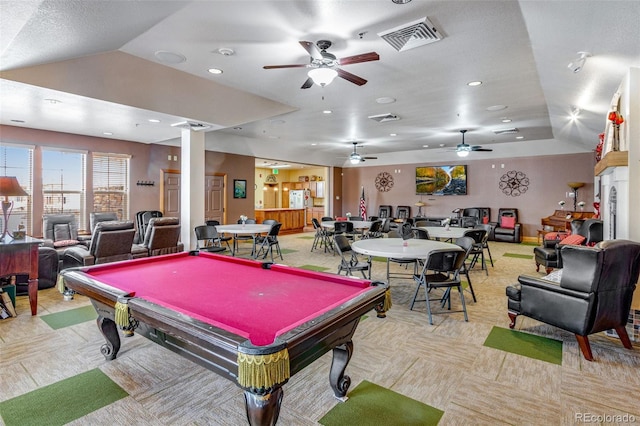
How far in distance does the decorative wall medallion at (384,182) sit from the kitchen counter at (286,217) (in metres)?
3.23

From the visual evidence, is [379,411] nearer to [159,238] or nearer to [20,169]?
[159,238]

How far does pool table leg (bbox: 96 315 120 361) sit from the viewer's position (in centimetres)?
275

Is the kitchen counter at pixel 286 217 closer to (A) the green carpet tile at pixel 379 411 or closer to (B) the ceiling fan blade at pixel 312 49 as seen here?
(B) the ceiling fan blade at pixel 312 49

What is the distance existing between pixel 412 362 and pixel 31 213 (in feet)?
26.8

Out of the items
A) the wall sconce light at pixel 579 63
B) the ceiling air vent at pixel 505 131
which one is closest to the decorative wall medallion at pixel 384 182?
the ceiling air vent at pixel 505 131

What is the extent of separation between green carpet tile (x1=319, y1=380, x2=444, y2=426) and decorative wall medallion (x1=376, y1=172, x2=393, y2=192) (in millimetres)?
11170

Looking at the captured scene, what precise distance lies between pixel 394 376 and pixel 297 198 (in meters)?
13.0

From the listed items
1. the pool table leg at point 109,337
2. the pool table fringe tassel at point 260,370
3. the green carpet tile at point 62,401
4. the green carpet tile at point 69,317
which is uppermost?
the pool table fringe tassel at point 260,370

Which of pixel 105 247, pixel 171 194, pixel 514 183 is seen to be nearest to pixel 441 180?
pixel 514 183

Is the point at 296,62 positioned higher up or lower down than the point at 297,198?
higher up

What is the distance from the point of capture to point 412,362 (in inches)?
110

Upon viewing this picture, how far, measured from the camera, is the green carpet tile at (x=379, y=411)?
205 cm

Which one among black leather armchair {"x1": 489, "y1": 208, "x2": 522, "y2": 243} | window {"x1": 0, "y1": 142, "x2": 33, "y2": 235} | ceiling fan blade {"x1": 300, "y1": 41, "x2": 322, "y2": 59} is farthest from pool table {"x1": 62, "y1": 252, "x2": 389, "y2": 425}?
black leather armchair {"x1": 489, "y1": 208, "x2": 522, "y2": 243}

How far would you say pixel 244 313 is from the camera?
5.97 feet
